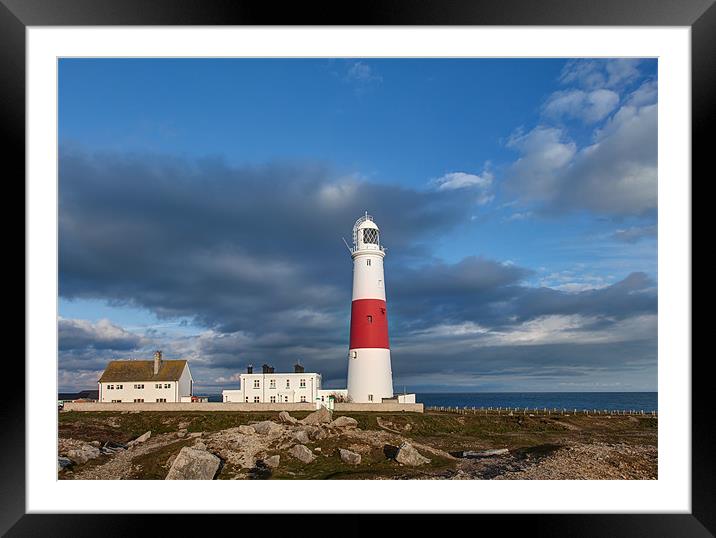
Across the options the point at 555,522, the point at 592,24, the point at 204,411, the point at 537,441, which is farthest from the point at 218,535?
the point at 204,411

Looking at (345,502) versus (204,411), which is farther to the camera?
(204,411)

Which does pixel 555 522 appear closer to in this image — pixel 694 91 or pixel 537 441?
pixel 694 91

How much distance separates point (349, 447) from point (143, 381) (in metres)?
7.40

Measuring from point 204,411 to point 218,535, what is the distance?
1135 centimetres

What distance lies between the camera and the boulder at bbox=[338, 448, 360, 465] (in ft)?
31.1

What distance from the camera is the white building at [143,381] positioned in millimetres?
15320

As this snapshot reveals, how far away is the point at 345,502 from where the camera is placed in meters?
3.01

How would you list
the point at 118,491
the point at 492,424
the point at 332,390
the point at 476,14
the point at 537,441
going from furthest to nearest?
the point at 332,390
the point at 492,424
the point at 537,441
the point at 118,491
the point at 476,14

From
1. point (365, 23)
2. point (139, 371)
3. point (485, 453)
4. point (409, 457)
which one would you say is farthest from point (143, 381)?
point (365, 23)

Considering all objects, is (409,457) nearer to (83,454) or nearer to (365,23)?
(83,454)

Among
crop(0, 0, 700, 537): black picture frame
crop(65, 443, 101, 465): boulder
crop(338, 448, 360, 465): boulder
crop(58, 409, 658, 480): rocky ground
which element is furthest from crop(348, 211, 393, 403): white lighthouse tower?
crop(0, 0, 700, 537): black picture frame

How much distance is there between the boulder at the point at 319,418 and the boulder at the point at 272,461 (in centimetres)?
313

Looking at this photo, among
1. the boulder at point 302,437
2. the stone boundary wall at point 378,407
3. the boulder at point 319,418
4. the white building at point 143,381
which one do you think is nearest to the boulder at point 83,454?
the boulder at point 302,437

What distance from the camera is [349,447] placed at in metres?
10.3
